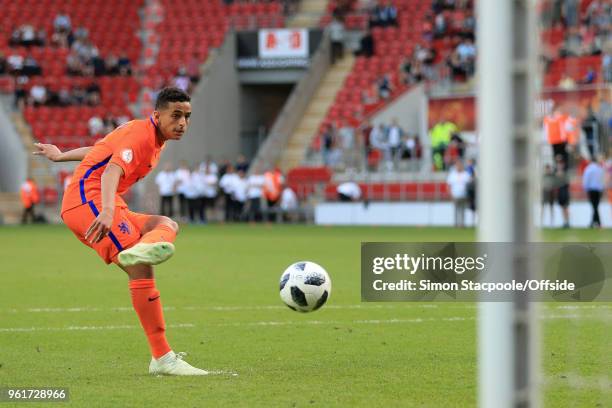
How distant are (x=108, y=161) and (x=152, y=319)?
3.42 ft

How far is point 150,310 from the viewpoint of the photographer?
23.8 ft

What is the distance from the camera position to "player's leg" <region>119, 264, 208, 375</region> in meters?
7.24

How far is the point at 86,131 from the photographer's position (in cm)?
3966

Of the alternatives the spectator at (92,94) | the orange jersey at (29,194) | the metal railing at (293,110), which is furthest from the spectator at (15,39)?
the metal railing at (293,110)

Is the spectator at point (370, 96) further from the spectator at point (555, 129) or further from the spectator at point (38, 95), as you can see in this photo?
the spectator at point (555, 129)

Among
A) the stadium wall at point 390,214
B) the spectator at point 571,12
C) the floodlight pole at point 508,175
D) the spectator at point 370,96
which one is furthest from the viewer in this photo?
the spectator at point 370,96

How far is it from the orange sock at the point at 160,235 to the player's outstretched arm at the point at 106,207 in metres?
0.26

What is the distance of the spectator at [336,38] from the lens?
134 ft

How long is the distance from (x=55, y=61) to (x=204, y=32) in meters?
5.58

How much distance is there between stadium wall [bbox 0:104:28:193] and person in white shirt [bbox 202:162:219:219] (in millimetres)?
6153

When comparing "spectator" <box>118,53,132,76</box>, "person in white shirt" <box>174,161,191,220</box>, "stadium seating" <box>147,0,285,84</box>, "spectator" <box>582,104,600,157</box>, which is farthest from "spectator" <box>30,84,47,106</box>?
"spectator" <box>582,104,600,157</box>

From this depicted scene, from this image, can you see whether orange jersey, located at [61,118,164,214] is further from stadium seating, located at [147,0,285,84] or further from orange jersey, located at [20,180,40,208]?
stadium seating, located at [147,0,285,84]

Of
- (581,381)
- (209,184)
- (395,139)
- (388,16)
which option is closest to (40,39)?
(209,184)

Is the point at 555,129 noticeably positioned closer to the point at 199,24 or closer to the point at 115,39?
the point at 199,24
